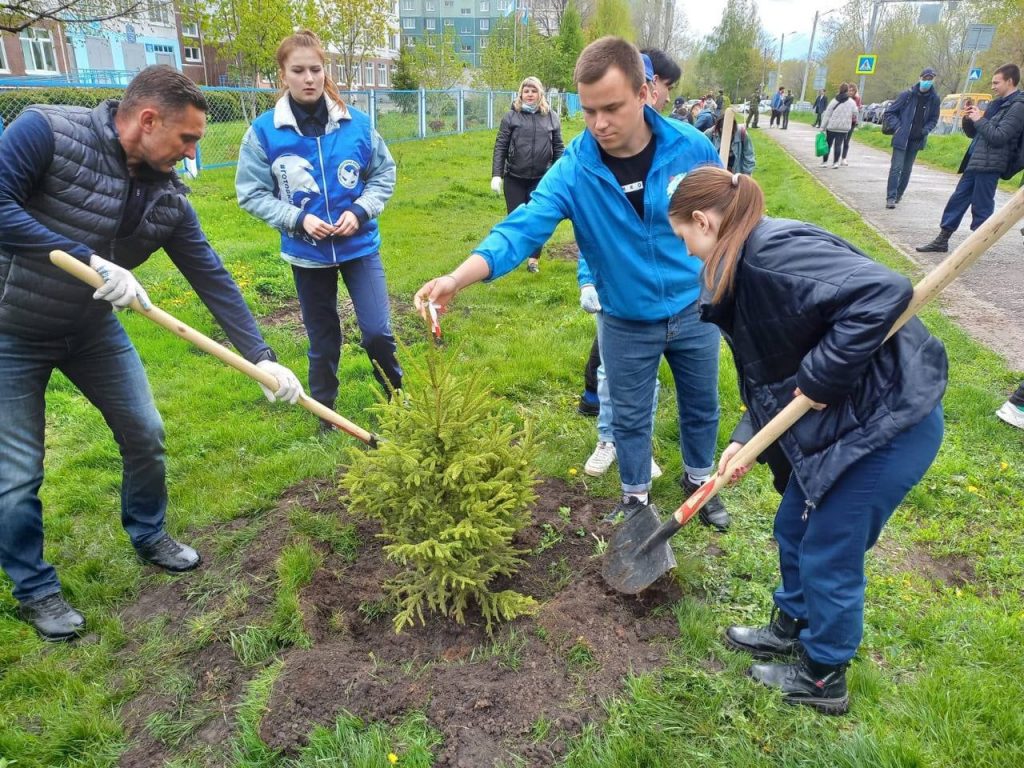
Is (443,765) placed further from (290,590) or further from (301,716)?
(290,590)

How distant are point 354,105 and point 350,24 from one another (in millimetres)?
9904

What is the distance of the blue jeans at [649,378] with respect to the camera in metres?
3.23

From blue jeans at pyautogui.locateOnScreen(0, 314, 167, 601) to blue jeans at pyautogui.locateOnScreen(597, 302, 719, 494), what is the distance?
2.24m

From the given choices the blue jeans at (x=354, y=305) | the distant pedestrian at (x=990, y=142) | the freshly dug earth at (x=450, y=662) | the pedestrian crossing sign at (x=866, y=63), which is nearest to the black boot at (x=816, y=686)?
the freshly dug earth at (x=450, y=662)

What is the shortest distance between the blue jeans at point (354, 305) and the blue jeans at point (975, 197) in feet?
25.2

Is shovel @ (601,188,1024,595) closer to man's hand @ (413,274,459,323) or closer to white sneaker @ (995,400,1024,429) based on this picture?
man's hand @ (413,274,459,323)

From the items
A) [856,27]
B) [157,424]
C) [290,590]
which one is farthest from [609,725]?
[856,27]

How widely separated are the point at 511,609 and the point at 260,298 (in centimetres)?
546

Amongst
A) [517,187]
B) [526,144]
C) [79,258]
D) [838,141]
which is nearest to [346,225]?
[79,258]

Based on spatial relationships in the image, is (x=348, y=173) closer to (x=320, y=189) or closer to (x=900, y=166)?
(x=320, y=189)

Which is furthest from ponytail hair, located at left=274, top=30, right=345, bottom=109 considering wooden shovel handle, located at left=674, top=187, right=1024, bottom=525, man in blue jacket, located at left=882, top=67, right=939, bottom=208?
man in blue jacket, located at left=882, top=67, right=939, bottom=208

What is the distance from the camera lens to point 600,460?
13.7 feet

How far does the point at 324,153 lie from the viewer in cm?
406

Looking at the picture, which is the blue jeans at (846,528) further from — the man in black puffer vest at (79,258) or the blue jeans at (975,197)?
the blue jeans at (975,197)
